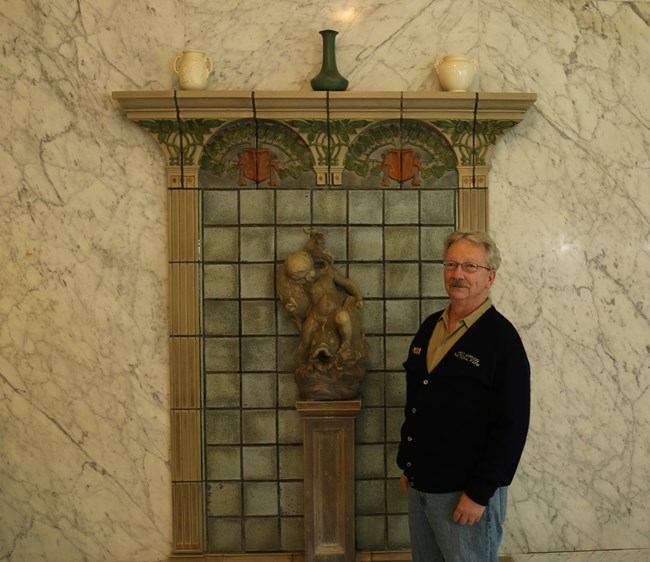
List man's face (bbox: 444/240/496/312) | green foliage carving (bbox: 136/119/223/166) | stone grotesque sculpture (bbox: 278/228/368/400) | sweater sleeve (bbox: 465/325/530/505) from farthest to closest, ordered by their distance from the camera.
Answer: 1. green foliage carving (bbox: 136/119/223/166)
2. stone grotesque sculpture (bbox: 278/228/368/400)
3. man's face (bbox: 444/240/496/312)
4. sweater sleeve (bbox: 465/325/530/505)

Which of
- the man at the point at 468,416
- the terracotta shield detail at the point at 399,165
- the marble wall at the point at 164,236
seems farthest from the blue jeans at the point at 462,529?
the terracotta shield detail at the point at 399,165

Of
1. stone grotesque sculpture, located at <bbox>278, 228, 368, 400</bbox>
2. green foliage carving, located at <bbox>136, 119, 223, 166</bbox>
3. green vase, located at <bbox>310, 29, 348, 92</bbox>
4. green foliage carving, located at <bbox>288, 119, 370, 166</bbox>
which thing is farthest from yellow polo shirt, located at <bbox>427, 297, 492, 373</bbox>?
green foliage carving, located at <bbox>136, 119, 223, 166</bbox>

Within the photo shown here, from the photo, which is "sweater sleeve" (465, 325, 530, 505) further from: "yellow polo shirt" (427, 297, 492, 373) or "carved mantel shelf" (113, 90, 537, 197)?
"carved mantel shelf" (113, 90, 537, 197)

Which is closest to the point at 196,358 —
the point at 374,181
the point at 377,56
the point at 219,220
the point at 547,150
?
the point at 219,220

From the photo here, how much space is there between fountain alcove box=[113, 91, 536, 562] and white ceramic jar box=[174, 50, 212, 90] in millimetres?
209

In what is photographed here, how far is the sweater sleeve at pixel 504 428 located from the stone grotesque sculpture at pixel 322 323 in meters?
0.92

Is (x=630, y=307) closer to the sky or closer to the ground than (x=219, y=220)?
closer to the ground

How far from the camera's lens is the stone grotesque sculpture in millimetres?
2846

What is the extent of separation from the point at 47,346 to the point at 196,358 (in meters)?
0.66

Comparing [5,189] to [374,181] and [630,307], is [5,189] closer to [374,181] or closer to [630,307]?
[374,181]

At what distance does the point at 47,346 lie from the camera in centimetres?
303

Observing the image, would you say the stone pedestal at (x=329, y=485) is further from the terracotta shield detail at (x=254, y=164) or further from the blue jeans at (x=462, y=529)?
the terracotta shield detail at (x=254, y=164)

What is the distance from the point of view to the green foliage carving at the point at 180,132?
9.67 ft

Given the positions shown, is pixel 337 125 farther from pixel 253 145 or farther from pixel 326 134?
pixel 253 145
